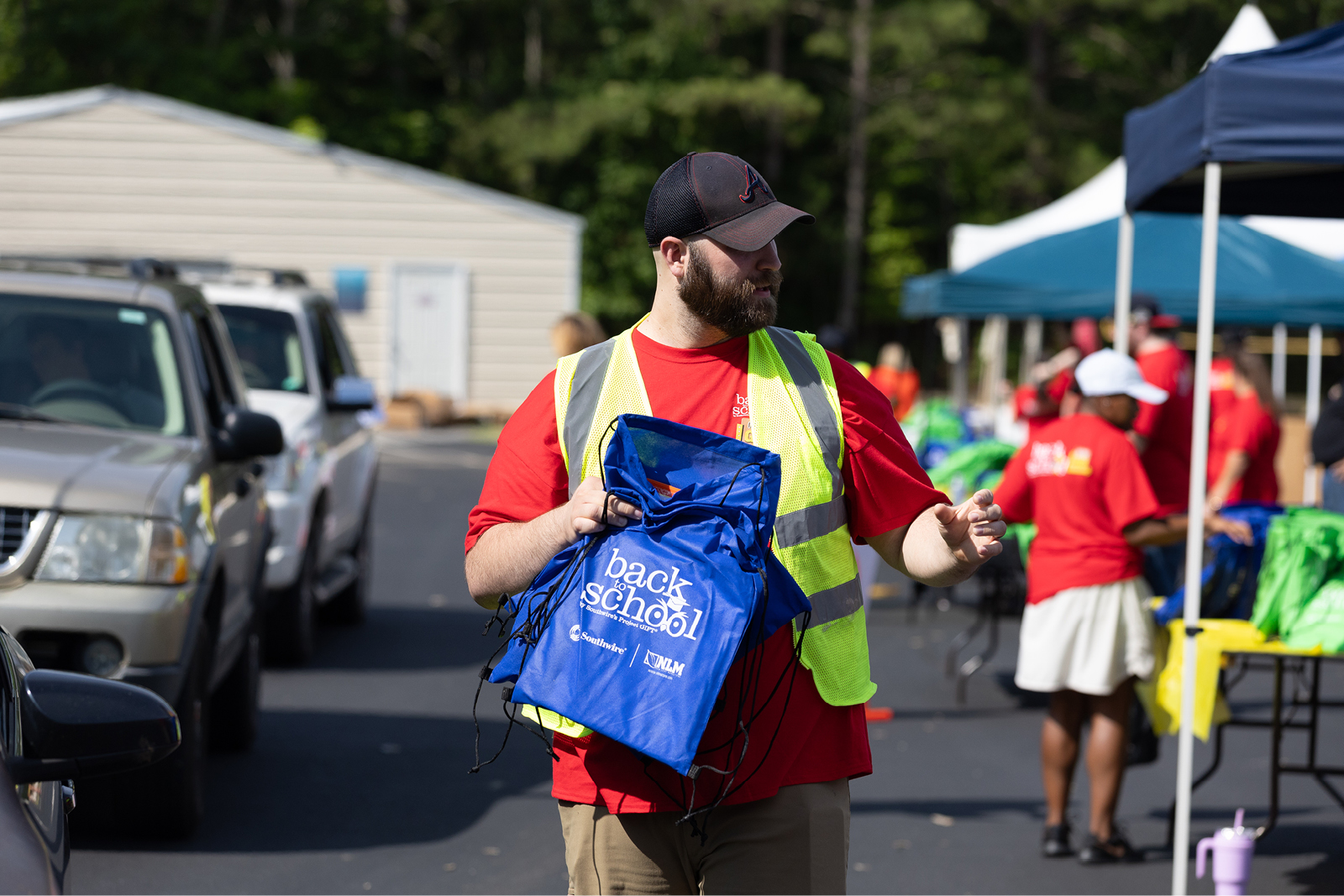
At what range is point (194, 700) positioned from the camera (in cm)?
543

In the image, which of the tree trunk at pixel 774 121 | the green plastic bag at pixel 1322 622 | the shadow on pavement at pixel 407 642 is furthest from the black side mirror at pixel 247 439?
the tree trunk at pixel 774 121

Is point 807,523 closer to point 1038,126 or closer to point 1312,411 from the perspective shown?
point 1312,411

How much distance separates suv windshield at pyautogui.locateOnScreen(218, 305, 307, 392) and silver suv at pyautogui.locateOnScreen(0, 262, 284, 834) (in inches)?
93.7

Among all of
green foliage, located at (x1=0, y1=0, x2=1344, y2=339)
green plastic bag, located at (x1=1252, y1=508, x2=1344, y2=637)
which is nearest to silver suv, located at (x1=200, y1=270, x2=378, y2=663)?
green plastic bag, located at (x1=1252, y1=508, x2=1344, y2=637)

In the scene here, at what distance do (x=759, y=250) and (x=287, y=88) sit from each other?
38.0 meters

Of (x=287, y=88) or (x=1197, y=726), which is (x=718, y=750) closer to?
(x=1197, y=726)

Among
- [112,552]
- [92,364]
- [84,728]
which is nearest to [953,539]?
[84,728]

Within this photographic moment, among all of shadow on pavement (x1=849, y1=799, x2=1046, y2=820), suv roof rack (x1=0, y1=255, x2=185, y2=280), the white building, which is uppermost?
the white building

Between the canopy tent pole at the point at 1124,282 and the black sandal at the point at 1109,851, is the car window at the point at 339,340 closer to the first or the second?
the canopy tent pole at the point at 1124,282

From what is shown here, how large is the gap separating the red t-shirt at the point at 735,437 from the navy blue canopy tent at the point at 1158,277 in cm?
888

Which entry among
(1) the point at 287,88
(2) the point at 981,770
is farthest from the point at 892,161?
(2) the point at 981,770

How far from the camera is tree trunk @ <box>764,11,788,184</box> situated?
39375mm

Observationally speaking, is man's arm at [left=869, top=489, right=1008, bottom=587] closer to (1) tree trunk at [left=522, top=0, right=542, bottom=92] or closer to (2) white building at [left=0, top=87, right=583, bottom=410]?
(2) white building at [left=0, top=87, right=583, bottom=410]

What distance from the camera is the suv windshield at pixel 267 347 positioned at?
960 cm
